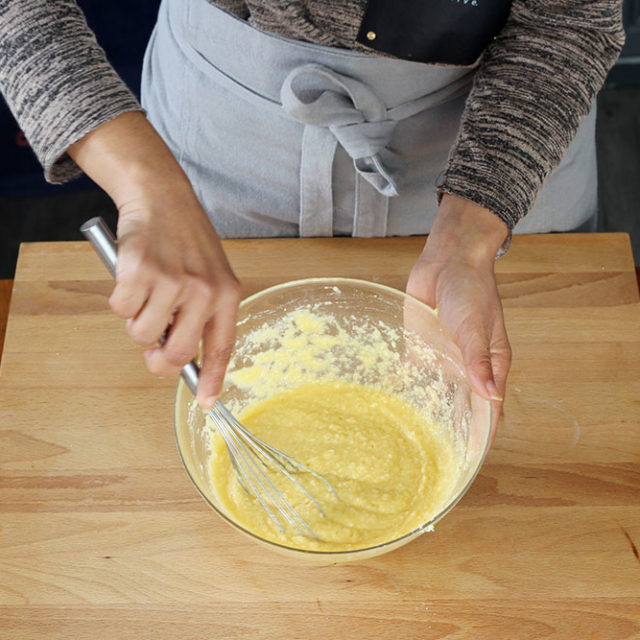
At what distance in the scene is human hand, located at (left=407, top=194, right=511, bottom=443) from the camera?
31.8 inches

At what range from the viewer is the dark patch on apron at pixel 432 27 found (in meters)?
0.92

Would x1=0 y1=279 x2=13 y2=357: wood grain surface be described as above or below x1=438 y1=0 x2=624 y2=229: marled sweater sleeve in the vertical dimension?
below

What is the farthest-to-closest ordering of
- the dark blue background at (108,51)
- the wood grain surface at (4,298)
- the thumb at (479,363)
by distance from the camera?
the dark blue background at (108,51)
the wood grain surface at (4,298)
the thumb at (479,363)

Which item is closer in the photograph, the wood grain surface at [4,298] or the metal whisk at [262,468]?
the metal whisk at [262,468]

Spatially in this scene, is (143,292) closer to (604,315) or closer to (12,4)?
(12,4)

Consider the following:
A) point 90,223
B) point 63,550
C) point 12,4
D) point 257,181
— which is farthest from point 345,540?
point 12,4

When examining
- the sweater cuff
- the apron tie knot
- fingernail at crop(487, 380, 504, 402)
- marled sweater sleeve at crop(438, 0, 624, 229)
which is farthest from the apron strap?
fingernail at crop(487, 380, 504, 402)

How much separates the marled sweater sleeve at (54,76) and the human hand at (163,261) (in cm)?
2

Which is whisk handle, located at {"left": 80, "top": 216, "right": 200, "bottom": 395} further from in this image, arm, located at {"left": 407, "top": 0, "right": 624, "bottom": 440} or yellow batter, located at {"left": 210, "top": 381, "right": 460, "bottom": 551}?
arm, located at {"left": 407, "top": 0, "right": 624, "bottom": 440}

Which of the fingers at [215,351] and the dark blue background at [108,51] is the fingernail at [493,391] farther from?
the dark blue background at [108,51]

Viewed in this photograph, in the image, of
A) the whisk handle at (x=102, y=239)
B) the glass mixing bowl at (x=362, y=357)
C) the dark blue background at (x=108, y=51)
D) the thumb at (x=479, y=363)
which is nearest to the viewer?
the whisk handle at (x=102, y=239)

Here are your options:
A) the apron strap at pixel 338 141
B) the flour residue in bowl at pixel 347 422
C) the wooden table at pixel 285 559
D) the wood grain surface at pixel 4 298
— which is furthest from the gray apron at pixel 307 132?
the wood grain surface at pixel 4 298

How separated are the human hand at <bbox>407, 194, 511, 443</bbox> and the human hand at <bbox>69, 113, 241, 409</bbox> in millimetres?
265

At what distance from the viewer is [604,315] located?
1038 mm
